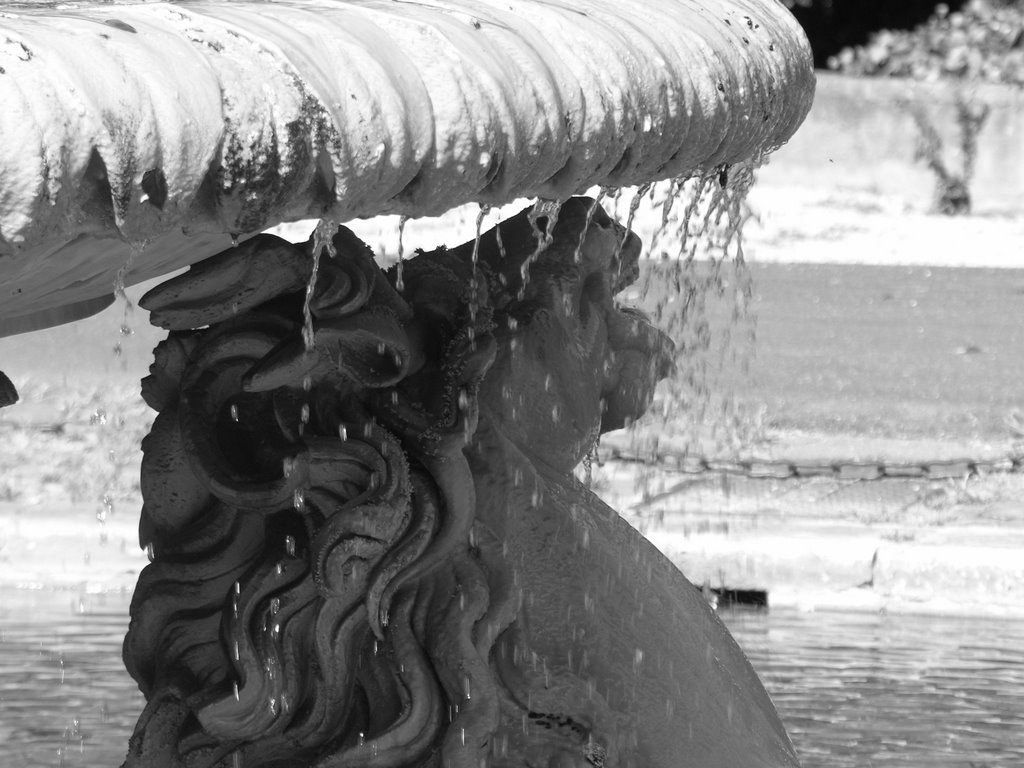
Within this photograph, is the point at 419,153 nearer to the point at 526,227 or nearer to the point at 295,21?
the point at 295,21

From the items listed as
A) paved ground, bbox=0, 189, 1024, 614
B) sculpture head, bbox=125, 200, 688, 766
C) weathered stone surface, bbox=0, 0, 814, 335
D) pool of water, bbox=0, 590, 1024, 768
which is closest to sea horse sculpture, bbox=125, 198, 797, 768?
sculpture head, bbox=125, 200, 688, 766

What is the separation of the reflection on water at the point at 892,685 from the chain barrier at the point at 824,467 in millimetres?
836

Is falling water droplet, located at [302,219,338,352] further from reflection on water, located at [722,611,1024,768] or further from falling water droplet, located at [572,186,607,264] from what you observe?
reflection on water, located at [722,611,1024,768]

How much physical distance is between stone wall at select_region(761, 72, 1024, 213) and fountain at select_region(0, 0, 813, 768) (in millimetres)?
11035

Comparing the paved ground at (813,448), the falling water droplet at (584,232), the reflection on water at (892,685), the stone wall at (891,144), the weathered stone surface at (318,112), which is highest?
the weathered stone surface at (318,112)

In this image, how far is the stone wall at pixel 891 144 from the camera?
41.5 feet

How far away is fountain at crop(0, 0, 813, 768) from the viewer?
1451mm

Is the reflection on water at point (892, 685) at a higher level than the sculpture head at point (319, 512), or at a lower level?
lower

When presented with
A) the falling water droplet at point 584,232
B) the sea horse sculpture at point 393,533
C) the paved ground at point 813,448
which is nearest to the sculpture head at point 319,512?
the sea horse sculpture at point 393,533

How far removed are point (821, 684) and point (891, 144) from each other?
9.60m

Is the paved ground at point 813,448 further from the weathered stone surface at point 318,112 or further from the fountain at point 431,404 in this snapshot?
the weathered stone surface at point 318,112

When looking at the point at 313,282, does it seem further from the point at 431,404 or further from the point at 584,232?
the point at 584,232

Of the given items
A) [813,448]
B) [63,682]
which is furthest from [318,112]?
[813,448]

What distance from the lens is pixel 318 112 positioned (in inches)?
51.5
